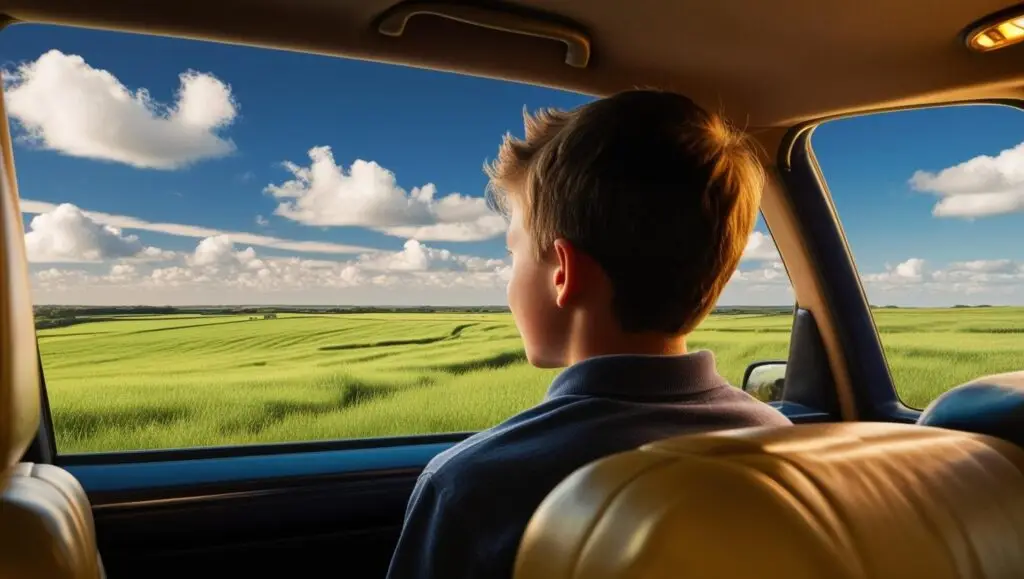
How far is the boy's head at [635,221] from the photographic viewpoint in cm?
141

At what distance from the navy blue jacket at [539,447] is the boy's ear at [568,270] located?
8.0 inches

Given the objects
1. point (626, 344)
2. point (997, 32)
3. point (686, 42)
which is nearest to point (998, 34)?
point (997, 32)

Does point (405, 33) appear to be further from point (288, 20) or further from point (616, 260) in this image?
point (616, 260)

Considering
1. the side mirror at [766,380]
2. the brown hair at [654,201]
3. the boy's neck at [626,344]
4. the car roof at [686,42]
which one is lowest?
the side mirror at [766,380]

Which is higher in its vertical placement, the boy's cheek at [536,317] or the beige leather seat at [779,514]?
the boy's cheek at [536,317]

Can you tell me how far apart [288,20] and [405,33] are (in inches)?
12.1

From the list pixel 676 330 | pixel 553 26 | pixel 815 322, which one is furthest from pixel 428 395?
pixel 676 330

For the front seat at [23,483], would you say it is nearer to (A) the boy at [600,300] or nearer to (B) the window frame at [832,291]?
(A) the boy at [600,300]

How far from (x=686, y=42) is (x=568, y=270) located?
122 cm

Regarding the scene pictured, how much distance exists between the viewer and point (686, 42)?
7.98 feet

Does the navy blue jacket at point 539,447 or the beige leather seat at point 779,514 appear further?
the navy blue jacket at point 539,447

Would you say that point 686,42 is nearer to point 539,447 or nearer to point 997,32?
point 997,32

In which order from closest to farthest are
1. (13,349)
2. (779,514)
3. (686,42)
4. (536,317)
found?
1. (779,514)
2. (13,349)
3. (536,317)
4. (686,42)

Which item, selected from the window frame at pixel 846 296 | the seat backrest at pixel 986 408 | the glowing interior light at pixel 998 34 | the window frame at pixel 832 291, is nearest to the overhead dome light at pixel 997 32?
the glowing interior light at pixel 998 34
